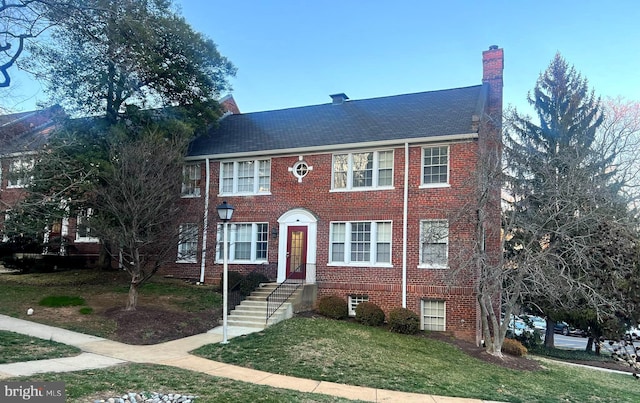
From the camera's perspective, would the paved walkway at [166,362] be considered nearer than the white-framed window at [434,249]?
Yes

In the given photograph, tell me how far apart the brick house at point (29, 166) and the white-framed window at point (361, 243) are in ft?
26.8

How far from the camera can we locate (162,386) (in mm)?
6918

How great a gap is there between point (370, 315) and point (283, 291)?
121 inches

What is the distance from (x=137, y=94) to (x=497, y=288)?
14.9 metres

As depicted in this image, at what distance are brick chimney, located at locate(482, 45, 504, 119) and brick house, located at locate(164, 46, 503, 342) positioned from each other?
0.04m

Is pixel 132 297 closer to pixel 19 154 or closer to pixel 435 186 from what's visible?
pixel 19 154

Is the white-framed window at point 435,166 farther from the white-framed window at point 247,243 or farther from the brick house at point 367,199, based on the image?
the white-framed window at point 247,243

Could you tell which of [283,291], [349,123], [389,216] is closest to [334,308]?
[283,291]

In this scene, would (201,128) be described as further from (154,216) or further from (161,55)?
(154,216)

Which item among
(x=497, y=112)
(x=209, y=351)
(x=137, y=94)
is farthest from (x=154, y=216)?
(x=497, y=112)

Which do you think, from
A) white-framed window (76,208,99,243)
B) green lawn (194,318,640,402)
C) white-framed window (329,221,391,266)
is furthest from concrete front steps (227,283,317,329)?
white-framed window (76,208,99,243)

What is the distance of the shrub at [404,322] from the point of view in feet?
46.4

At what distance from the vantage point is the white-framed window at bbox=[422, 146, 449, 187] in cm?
1562

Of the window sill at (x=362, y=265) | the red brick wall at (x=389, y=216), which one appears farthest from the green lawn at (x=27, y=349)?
the window sill at (x=362, y=265)
